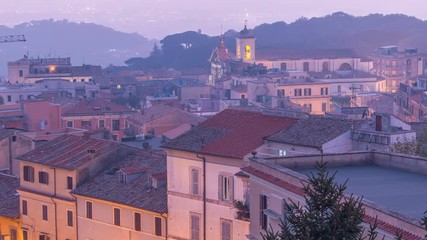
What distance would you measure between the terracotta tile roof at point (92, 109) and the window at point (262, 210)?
1169 inches

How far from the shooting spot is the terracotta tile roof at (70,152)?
22.9m

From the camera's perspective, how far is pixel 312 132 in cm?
1850

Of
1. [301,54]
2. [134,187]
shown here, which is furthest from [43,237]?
[301,54]

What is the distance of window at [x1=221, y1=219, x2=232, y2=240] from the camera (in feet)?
61.2

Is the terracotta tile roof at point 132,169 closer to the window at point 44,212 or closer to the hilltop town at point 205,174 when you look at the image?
the hilltop town at point 205,174

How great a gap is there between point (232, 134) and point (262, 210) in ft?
17.3

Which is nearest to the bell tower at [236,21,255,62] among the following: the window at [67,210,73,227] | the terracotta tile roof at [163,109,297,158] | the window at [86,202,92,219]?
the window at [67,210,73,227]

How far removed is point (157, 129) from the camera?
1566 inches

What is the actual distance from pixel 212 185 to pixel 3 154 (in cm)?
1102

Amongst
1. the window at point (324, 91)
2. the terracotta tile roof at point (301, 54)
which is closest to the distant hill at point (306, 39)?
the terracotta tile roof at point (301, 54)

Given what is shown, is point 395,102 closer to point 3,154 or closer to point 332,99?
point 332,99

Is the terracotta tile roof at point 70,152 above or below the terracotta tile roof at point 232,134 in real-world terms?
below

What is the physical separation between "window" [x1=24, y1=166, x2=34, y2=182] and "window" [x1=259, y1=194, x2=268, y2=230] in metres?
10.3

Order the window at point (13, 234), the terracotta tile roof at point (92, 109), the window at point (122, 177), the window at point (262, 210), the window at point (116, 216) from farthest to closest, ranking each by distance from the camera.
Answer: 1. the terracotta tile roof at point (92, 109)
2. the window at point (13, 234)
3. the window at point (122, 177)
4. the window at point (116, 216)
5. the window at point (262, 210)
